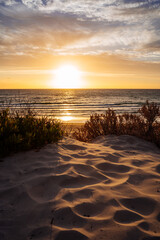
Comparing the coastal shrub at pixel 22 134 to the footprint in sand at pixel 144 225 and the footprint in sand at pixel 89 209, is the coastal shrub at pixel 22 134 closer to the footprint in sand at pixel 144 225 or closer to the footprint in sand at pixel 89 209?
the footprint in sand at pixel 89 209

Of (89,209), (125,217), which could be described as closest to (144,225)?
(125,217)

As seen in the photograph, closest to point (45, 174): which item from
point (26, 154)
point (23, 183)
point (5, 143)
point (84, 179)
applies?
point (23, 183)

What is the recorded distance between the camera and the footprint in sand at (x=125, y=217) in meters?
1.96

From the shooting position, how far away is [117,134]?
610 centimetres

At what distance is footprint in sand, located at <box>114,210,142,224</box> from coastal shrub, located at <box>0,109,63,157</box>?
2.43 metres

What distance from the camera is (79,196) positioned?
2.39m

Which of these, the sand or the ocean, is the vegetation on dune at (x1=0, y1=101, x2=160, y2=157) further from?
the ocean

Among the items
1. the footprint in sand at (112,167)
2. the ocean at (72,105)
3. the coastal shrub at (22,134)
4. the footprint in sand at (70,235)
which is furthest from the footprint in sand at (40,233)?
the ocean at (72,105)

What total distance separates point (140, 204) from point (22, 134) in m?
3.02

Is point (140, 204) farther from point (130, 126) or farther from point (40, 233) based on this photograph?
point (130, 126)

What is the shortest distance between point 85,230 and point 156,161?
260cm

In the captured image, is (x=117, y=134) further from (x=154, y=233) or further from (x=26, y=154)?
(x=154, y=233)

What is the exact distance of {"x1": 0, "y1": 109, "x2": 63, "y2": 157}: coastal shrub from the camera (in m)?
3.64

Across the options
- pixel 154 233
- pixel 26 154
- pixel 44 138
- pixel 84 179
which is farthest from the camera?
pixel 44 138
